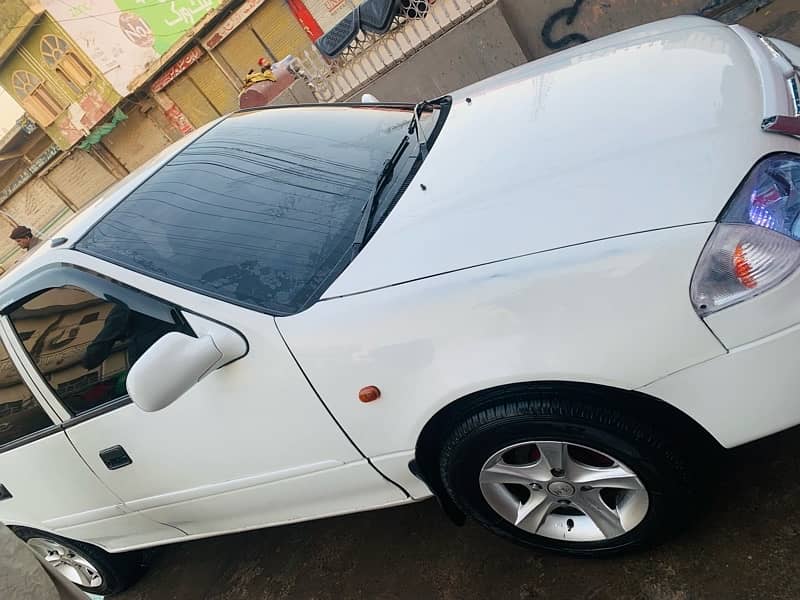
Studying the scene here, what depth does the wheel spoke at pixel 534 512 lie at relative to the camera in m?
2.00

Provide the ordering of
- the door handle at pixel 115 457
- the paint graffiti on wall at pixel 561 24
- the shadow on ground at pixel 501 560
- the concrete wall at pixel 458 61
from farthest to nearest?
the concrete wall at pixel 458 61, the paint graffiti on wall at pixel 561 24, the door handle at pixel 115 457, the shadow on ground at pixel 501 560

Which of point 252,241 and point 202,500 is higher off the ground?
point 252,241

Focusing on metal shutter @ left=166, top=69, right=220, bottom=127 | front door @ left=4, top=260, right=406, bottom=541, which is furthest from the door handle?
metal shutter @ left=166, top=69, right=220, bottom=127

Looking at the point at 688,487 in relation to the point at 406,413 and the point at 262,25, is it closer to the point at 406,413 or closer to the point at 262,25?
the point at 406,413

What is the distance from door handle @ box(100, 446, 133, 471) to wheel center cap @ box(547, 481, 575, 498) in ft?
4.91

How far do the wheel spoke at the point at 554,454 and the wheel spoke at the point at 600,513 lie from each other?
16cm

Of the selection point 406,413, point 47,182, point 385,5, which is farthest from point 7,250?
point 406,413

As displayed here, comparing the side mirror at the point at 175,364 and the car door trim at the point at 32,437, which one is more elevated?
the side mirror at the point at 175,364

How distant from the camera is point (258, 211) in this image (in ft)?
7.49

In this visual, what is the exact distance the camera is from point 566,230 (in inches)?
64.7

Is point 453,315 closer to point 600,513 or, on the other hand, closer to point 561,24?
point 600,513

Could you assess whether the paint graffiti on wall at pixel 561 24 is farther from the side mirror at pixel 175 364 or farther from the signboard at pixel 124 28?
the signboard at pixel 124 28

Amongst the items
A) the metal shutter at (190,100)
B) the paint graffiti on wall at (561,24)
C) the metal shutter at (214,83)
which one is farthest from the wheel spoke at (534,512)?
the metal shutter at (190,100)

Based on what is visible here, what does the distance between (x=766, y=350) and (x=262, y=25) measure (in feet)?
48.3
